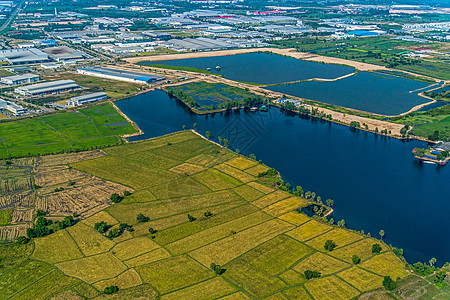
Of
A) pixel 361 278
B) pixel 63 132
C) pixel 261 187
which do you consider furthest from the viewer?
pixel 63 132

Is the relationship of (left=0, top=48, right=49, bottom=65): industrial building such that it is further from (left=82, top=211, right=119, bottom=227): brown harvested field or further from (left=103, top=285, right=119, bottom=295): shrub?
(left=103, top=285, right=119, bottom=295): shrub

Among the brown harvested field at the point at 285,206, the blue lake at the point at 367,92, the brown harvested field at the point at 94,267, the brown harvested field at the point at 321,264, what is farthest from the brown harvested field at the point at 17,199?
the blue lake at the point at 367,92

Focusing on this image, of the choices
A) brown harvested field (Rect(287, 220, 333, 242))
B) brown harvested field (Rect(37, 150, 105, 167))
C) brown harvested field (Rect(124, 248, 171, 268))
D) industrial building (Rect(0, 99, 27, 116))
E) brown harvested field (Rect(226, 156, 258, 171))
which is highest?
industrial building (Rect(0, 99, 27, 116))

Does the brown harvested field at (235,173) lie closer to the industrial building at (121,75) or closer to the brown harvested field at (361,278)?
the brown harvested field at (361,278)

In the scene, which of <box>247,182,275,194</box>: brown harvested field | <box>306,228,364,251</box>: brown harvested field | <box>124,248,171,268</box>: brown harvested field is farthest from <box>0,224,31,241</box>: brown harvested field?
<box>306,228,364,251</box>: brown harvested field

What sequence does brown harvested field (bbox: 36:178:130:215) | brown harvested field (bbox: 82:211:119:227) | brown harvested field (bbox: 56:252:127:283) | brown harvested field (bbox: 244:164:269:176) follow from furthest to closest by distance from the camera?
1. brown harvested field (bbox: 244:164:269:176)
2. brown harvested field (bbox: 36:178:130:215)
3. brown harvested field (bbox: 82:211:119:227)
4. brown harvested field (bbox: 56:252:127:283)

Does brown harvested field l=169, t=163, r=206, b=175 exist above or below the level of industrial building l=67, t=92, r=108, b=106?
below

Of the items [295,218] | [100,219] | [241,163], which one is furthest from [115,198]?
[295,218]

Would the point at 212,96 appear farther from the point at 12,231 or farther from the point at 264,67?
the point at 12,231
